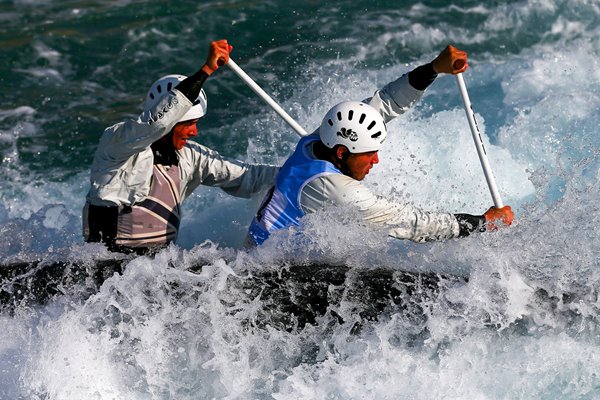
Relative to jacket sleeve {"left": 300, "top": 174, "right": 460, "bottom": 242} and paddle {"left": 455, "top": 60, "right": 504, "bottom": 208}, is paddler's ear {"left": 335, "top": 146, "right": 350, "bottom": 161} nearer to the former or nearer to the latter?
jacket sleeve {"left": 300, "top": 174, "right": 460, "bottom": 242}

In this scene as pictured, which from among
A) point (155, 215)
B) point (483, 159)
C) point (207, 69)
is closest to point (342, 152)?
point (207, 69)

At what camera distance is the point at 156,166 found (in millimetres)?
6445

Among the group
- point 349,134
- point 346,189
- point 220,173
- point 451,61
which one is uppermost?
point 451,61

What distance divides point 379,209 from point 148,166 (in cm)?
154

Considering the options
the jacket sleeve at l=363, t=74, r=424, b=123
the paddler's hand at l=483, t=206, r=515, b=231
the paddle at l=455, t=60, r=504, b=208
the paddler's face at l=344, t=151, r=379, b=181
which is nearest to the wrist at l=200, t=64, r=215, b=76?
the paddler's face at l=344, t=151, r=379, b=181

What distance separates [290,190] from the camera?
19.8 feet

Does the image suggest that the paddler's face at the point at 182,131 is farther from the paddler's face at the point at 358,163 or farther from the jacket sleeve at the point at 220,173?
the paddler's face at the point at 358,163

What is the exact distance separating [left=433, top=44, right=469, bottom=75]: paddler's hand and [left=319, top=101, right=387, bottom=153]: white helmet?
2.69 ft

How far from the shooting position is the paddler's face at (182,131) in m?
6.34

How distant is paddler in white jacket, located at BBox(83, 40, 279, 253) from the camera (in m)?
5.79

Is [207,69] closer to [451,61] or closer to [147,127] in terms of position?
[147,127]

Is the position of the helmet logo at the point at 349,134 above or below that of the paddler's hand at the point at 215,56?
below

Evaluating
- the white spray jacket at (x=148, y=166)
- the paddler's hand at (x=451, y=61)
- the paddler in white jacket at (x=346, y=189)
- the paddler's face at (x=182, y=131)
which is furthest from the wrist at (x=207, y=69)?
the paddler's hand at (x=451, y=61)

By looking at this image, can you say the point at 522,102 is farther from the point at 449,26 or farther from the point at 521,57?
the point at 449,26
